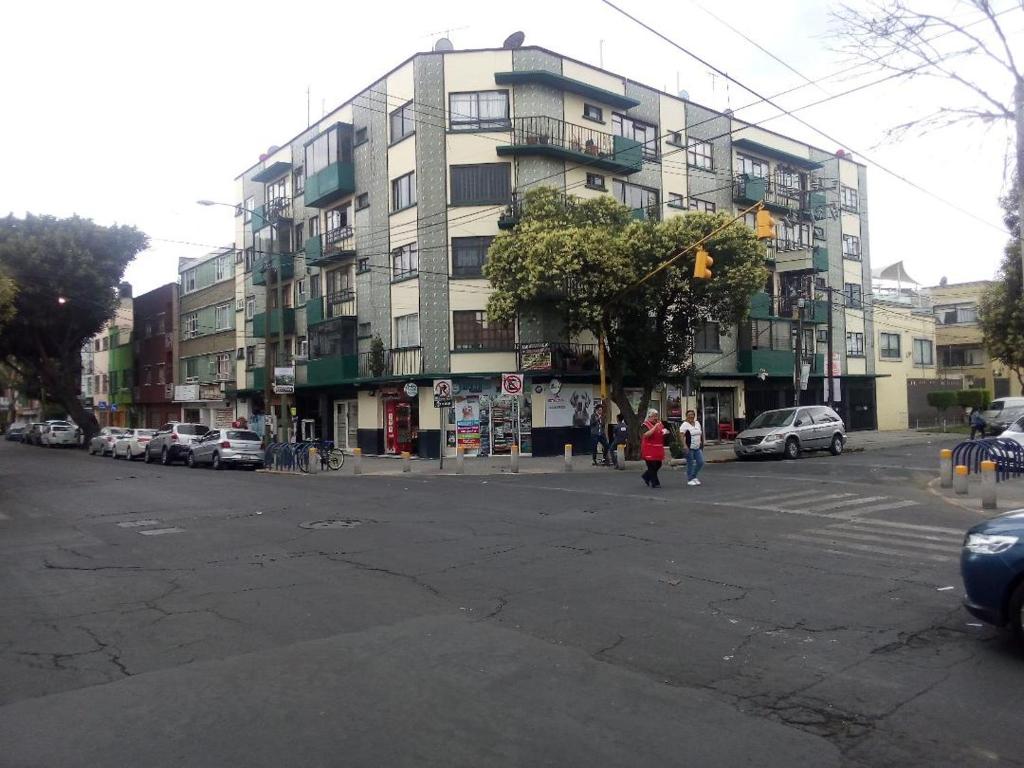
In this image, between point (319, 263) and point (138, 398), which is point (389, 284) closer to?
point (319, 263)

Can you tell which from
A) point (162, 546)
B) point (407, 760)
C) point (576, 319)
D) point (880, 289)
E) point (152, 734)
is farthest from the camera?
point (880, 289)

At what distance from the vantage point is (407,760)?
4.06 m

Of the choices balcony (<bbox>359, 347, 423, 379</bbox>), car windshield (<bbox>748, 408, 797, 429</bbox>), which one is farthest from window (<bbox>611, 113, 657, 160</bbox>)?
balcony (<bbox>359, 347, 423, 379</bbox>)

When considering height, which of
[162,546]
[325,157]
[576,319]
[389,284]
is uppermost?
[325,157]

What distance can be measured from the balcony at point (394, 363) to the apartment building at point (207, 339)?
1577 cm

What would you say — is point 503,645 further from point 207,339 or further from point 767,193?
point 207,339

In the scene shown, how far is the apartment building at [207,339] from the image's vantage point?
150ft

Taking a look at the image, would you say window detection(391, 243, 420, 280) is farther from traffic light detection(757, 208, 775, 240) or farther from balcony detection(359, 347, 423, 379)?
traffic light detection(757, 208, 775, 240)

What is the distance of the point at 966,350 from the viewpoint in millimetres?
55781

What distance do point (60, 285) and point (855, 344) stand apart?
140ft

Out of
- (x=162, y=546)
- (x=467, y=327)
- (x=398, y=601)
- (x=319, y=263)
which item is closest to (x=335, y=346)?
(x=319, y=263)

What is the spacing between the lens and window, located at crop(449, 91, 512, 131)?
29.9 metres

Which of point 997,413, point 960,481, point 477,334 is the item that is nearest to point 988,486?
point 960,481

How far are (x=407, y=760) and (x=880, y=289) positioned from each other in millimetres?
49175
